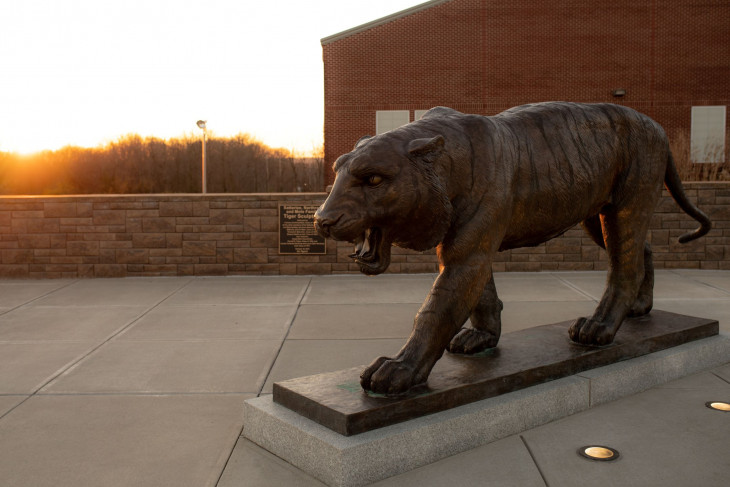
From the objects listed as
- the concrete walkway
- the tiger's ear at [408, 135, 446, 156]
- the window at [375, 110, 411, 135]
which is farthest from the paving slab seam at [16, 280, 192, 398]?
the window at [375, 110, 411, 135]

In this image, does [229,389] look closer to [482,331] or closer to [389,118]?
[482,331]

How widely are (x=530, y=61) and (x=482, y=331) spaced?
23.7 m

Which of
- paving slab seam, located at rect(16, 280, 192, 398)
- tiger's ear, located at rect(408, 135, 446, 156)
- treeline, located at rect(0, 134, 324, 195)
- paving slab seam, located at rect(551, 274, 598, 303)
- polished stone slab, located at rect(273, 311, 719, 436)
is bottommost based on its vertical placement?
paving slab seam, located at rect(16, 280, 192, 398)

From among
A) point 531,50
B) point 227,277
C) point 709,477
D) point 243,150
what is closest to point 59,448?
point 709,477

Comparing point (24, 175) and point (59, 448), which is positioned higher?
point (24, 175)

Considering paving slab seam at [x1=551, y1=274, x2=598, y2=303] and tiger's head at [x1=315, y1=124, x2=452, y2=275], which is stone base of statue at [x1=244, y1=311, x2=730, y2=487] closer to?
tiger's head at [x1=315, y1=124, x2=452, y2=275]

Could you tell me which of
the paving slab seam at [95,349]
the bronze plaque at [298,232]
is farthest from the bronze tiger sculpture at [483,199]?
the bronze plaque at [298,232]

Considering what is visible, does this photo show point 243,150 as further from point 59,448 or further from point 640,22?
point 59,448

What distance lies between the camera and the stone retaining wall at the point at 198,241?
9.37 meters

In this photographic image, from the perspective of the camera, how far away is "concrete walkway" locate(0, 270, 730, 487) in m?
2.91

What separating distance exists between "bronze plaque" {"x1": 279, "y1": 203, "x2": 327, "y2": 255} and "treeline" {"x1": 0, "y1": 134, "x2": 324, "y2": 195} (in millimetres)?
42113

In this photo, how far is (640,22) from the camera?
25.1 metres

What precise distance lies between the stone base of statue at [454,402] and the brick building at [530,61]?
2171 centimetres

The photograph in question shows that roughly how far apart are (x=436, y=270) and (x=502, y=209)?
20.3ft
